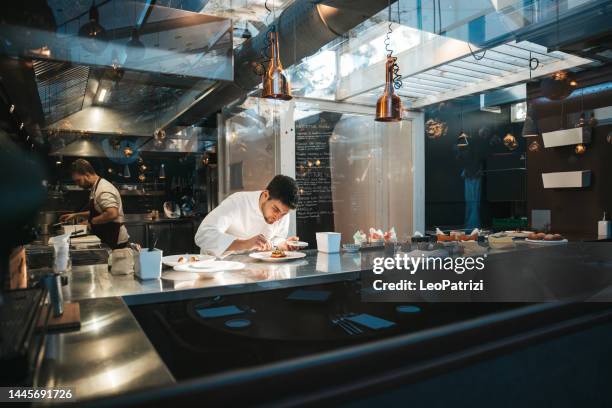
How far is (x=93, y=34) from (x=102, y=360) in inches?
79.2

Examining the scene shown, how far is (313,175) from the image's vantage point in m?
5.19

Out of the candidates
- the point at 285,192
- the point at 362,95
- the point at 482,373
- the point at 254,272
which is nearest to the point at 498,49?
the point at 362,95

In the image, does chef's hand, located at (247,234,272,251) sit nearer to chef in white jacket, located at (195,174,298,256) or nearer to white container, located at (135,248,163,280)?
chef in white jacket, located at (195,174,298,256)

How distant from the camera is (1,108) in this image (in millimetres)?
1653

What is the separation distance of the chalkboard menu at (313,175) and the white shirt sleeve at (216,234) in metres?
2.36

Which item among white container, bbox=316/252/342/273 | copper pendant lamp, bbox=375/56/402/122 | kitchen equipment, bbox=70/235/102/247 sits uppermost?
copper pendant lamp, bbox=375/56/402/122

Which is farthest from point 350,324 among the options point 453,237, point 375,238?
point 453,237

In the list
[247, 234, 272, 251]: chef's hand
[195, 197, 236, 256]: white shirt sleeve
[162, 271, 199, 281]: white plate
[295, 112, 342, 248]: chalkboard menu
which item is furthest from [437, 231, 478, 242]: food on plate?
[295, 112, 342, 248]: chalkboard menu

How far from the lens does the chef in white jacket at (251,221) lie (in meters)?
2.30

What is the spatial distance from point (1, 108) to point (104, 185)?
2.09 metres

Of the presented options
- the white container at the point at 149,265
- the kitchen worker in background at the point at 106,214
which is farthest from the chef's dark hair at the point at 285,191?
the kitchen worker in background at the point at 106,214

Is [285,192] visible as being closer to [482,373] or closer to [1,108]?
[1,108]

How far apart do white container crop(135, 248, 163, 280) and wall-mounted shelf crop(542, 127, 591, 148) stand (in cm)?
505

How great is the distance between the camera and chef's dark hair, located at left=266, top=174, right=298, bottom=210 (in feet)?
8.06
